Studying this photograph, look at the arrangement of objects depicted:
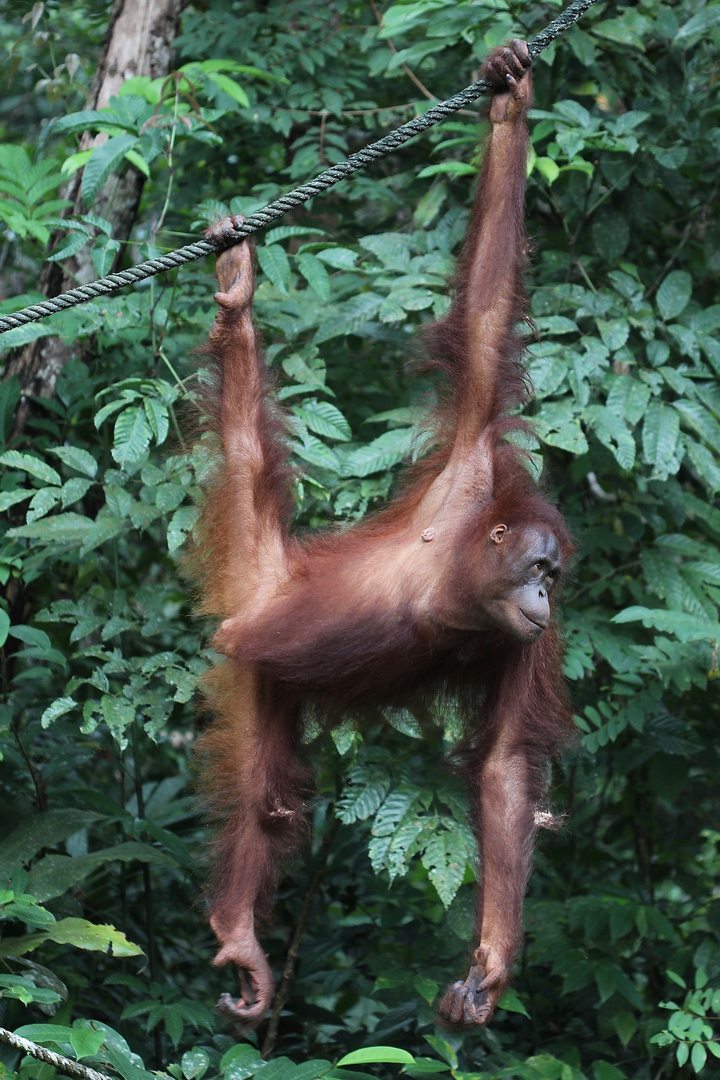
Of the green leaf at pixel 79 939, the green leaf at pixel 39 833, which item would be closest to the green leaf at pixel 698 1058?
the green leaf at pixel 79 939

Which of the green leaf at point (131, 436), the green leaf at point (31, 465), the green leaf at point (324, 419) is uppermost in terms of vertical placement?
the green leaf at point (324, 419)

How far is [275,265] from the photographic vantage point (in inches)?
122

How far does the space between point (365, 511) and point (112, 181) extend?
1630 mm

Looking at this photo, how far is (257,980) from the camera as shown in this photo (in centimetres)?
272

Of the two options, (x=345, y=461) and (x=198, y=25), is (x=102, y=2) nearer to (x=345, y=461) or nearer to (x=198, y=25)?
(x=198, y=25)

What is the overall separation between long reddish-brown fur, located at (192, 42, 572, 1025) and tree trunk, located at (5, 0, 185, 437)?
1.09 m

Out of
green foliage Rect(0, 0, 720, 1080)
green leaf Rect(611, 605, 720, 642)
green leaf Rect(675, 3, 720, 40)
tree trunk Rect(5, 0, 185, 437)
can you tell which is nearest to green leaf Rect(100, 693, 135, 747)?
green foliage Rect(0, 0, 720, 1080)

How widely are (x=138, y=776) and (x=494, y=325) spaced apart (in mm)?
2057

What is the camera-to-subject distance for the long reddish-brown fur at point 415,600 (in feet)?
8.62

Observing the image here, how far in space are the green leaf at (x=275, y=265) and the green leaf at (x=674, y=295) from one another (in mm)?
1262

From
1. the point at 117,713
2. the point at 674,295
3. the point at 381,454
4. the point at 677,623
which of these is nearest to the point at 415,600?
the point at 381,454

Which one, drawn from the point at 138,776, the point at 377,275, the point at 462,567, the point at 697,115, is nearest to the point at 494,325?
the point at 462,567

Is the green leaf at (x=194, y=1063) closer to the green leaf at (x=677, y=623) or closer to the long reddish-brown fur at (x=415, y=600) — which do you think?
the long reddish-brown fur at (x=415, y=600)

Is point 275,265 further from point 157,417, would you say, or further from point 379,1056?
point 379,1056
